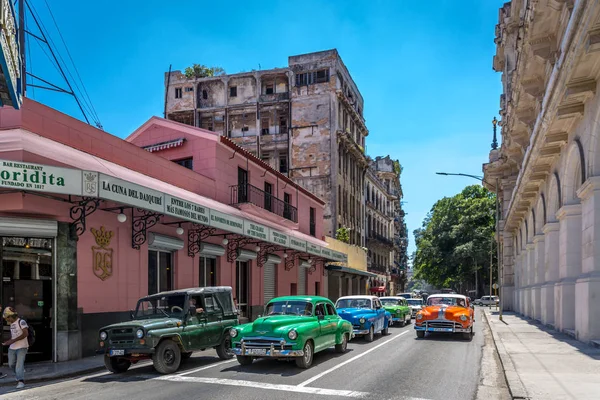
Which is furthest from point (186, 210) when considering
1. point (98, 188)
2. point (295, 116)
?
point (295, 116)

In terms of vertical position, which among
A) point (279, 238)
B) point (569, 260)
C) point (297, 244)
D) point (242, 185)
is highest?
point (242, 185)

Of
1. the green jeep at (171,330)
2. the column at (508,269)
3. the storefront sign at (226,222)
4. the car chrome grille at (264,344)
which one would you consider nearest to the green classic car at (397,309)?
the storefront sign at (226,222)

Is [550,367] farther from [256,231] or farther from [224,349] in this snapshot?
[256,231]

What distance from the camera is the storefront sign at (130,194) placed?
12414 mm

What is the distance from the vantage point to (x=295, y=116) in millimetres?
44719

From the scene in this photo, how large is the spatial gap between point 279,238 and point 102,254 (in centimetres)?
905

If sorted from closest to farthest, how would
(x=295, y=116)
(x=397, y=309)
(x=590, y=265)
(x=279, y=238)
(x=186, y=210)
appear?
(x=590, y=265), (x=186, y=210), (x=279, y=238), (x=397, y=309), (x=295, y=116)

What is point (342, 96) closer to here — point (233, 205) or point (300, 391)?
point (233, 205)

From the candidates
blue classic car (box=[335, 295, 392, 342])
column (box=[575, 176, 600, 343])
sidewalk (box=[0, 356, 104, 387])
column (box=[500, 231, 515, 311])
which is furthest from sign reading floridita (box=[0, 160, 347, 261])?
column (box=[500, 231, 515, 311])

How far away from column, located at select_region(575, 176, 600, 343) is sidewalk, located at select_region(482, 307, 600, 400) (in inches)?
24.3

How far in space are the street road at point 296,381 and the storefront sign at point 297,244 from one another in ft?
33.6

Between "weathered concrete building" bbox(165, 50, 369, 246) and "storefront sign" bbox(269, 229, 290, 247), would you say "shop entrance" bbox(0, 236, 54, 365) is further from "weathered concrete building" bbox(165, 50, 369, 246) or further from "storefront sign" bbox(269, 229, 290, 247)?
"weathered concrete building" bbox(165, 50, 369, 246)

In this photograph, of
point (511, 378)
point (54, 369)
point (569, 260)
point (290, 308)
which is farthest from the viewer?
point (569, 260)

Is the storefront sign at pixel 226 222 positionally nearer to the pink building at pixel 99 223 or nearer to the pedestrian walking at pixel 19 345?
the pink building at pixel 99 223
